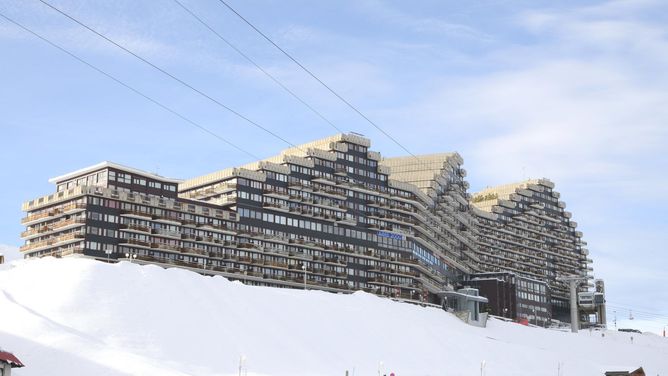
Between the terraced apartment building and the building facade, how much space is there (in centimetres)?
22

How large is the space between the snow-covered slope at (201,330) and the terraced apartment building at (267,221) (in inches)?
1979

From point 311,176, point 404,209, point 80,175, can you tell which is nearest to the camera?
point 80,175

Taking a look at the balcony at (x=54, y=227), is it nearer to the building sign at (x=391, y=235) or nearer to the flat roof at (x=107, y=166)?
the flat roof at (x=107, y=166)

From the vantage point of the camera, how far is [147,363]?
68.8 metres

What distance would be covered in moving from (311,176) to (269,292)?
78115mm

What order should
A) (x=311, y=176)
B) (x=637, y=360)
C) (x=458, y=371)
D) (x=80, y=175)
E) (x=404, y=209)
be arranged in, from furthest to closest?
(x=404, y=209) → (x=311, y=176) → (x=80, y=175) → (x=637, y=360) → (x=458, y=371)

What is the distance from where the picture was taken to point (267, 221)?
169m

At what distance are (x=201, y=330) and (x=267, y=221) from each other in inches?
3485

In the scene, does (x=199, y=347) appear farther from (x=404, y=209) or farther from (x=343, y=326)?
(x=404, y=209)

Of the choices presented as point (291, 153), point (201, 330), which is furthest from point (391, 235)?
point (201, 330)

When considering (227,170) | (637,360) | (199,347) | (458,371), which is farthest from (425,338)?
(227,170)

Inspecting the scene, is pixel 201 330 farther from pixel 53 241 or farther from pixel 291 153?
pixel 291 153

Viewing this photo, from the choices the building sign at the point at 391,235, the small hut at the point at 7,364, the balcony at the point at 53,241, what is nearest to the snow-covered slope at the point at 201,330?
the small hut at the point at 7,364

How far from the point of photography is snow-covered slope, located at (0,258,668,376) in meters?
69.8
